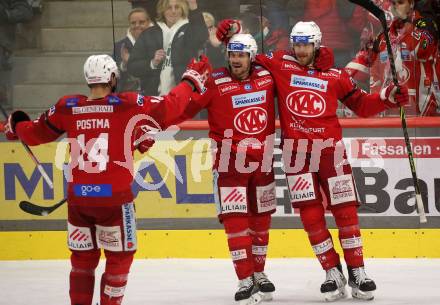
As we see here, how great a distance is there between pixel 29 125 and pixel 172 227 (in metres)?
2.45

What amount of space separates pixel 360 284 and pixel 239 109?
3.98 feet

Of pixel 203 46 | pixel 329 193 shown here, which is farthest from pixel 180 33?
pixel 329 193

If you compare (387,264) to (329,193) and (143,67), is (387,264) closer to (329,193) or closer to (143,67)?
(329,193)

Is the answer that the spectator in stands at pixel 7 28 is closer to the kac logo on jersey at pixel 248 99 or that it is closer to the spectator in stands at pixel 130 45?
the spectator in stands at pixel 130 45

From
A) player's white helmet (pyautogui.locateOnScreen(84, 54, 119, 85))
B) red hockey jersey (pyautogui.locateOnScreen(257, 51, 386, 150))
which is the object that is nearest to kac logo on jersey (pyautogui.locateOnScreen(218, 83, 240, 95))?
red hockey jersey (pyautogui.locateOnScreen(257, 51, 386, 150))

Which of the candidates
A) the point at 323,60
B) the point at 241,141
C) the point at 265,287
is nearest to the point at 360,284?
the point at 265,287

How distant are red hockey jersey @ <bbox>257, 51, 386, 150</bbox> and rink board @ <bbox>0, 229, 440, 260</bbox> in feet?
4.70

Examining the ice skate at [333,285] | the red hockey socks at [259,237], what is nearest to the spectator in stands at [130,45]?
the red hockey socks at [259,237]

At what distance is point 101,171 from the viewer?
567 centimetres

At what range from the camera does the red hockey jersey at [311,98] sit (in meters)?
6.67

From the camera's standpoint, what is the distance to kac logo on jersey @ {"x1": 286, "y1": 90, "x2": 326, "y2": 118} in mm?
6668

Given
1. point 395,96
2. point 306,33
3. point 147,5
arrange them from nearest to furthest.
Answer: point 395,96, point 306,33, point 147,5

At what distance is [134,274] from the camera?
7.54m

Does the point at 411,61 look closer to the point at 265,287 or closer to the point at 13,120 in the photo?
the point at 265,287
